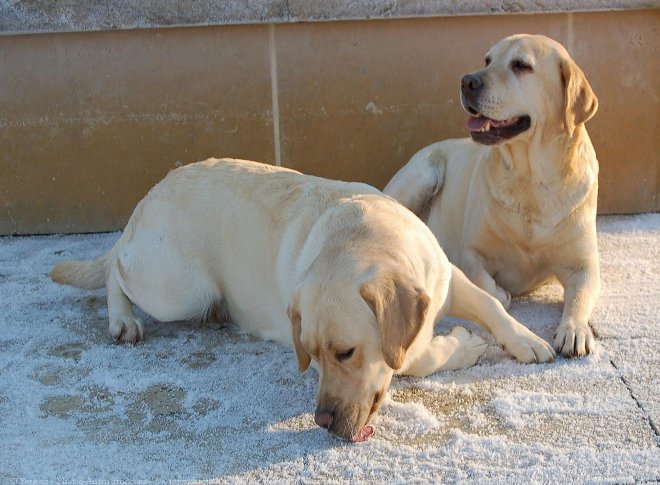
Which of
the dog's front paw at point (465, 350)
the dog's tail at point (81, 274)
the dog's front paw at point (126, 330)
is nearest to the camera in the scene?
the dog's front paw at point (465, 350)

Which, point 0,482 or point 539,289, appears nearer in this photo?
point 0,482

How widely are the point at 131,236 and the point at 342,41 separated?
190 cm

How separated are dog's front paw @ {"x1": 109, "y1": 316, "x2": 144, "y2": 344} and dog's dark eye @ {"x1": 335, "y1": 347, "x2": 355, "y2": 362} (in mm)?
1458

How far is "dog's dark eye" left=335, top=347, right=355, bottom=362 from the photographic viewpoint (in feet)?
9.85

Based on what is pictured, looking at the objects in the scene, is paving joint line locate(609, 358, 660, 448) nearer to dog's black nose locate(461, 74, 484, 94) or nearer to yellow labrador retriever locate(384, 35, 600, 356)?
yellow labrador retriever locate(384, 35, 600, 356)

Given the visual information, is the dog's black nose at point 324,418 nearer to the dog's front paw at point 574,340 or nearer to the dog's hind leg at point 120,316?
the dog's front paw at point 574,340

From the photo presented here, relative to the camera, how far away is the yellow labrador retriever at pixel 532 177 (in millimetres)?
4195

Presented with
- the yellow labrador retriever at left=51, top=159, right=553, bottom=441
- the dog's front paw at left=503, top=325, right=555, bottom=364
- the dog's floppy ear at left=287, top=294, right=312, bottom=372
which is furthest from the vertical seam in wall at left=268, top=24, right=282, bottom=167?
the dog's floppy ear at left=287, top=294, right=312, bottom=372

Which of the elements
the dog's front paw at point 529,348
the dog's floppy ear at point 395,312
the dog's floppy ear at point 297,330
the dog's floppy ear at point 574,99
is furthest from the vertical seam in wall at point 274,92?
the dog's floppy ear at point 395,312

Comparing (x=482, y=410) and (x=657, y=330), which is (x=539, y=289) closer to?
(x=657, y=330)

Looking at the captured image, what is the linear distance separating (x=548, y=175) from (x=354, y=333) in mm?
1727

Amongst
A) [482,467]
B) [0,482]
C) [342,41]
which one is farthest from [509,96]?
[0,482]

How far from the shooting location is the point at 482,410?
333 cm

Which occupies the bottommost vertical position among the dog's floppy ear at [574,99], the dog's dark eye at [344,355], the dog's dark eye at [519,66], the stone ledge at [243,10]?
the dog's dark eye at [344,355]
